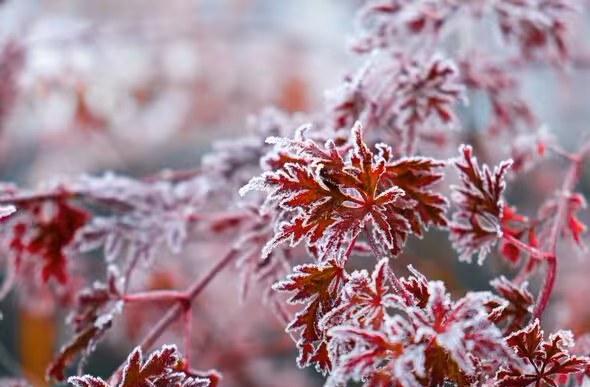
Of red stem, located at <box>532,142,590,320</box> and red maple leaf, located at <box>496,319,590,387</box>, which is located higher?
red stem, located at <box>532,142,590,320</box>

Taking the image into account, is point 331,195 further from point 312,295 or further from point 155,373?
point 155,373

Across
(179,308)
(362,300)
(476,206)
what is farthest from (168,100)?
(362,300)

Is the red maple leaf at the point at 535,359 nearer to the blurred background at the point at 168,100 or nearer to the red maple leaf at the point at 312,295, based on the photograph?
the red maple leaf at the point at 312,295

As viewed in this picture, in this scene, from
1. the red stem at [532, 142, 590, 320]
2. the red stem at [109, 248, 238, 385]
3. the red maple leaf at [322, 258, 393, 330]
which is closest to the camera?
the red maple leaf at [322, 258, 393, 330]

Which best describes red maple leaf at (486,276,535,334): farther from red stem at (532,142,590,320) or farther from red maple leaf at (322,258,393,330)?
red maple leaf at (322,258,393,330)

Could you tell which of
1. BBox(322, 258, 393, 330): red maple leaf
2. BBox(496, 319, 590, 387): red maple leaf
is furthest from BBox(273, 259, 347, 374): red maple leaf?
BBox(496, 319, 590, 387): red maple leaf
